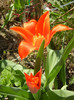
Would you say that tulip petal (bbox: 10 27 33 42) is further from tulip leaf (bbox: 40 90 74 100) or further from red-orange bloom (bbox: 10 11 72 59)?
tulip leaf (bbox: 40 90 74 100)

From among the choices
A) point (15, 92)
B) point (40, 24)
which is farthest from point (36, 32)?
point (15, 92)

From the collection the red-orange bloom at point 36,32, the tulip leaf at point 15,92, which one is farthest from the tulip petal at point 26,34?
the tulip leaf at point 15,92

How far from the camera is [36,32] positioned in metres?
1.01

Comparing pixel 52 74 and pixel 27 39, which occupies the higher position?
pixel 27 39

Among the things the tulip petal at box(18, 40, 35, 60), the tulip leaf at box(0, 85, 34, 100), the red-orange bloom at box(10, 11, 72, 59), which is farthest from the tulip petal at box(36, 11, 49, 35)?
the tulip leaf at box(0, 85, 34, 100)

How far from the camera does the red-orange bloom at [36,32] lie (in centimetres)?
88

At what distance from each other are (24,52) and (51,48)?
673 mm

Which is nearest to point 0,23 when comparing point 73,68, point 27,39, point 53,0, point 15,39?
point 15,39

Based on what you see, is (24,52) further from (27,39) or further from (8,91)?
(8,91)

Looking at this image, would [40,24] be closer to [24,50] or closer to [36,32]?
[36,32]

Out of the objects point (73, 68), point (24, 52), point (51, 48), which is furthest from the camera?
point (73, 68)

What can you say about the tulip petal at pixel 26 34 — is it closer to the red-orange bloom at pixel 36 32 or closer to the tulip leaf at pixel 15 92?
the red-orange bloom at pixel 36 32

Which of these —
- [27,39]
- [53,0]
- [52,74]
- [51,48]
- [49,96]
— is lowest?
[49,96]

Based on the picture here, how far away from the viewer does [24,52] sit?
0.83 meters
